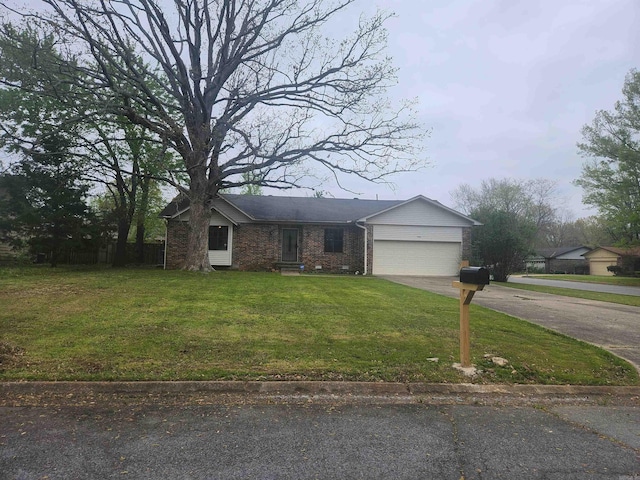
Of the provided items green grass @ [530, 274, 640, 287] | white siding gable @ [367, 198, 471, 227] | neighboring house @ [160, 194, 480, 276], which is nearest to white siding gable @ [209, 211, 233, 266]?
neighboring house @ [160, 194, 480, 276]

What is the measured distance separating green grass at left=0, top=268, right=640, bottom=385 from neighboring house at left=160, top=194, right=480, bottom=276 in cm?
1096

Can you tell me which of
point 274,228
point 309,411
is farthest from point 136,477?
point 274,228

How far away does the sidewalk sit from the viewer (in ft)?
9.50

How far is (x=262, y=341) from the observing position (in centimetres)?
629

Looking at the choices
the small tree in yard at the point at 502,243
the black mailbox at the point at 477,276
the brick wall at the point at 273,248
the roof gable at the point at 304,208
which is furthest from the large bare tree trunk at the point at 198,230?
the small tree in yard at the point at 502,243

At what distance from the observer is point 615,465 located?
119 inches

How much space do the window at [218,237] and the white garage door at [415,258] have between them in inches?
309

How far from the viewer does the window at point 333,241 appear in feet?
72.5

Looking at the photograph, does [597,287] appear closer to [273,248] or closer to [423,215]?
[423,215]

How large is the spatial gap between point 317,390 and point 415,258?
1797 cm

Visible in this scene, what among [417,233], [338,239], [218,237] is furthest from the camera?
[338,239]

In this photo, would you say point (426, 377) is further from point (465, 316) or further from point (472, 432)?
point (472, 432)

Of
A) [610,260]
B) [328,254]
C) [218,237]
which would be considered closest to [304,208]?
[328,254]

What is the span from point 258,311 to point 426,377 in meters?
4.34
